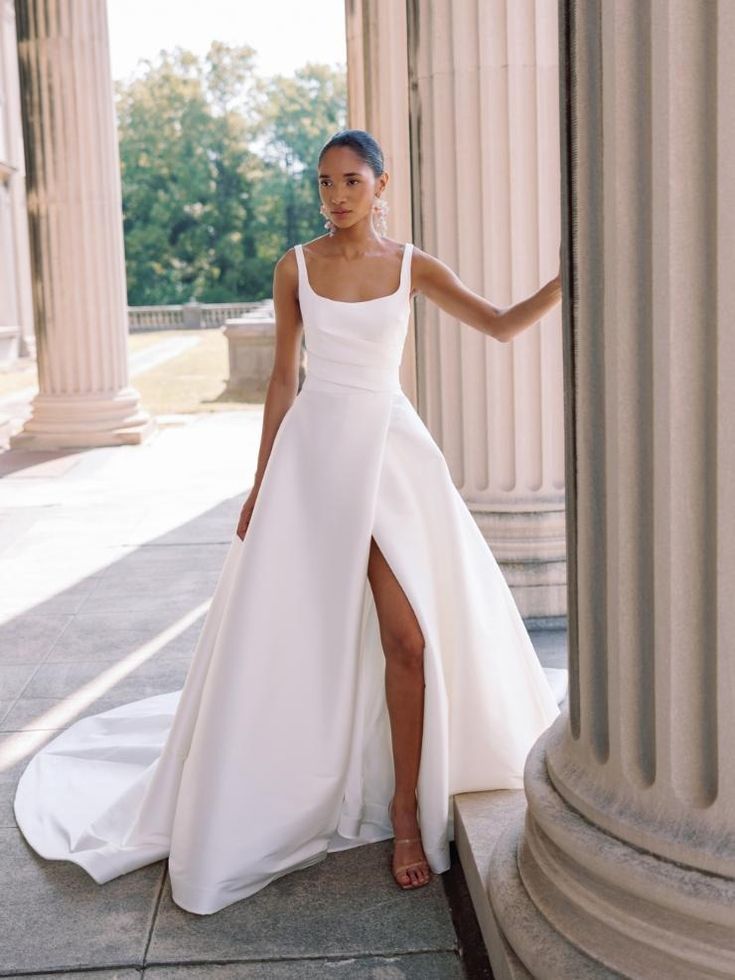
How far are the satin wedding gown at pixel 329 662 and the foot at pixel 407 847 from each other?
0.05 m

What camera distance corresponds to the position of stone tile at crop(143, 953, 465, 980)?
14.0 ft

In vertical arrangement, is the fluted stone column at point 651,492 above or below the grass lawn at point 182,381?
above

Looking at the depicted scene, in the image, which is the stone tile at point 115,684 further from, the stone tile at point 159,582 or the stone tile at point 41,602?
the stone tile at point 159,582

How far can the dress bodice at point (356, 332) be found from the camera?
5027mm

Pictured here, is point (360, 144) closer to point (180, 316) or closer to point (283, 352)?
point (283, 352)

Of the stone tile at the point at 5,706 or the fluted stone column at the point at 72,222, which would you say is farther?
the fluted stone column at the point at 72,222

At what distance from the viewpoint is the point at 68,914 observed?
4797 millimetres

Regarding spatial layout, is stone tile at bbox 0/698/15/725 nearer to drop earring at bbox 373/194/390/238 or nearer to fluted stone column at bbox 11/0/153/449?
drop earring at bbox 373/194/390/238

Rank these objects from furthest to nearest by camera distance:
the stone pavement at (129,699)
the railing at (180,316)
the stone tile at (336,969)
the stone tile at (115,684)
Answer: the railing at (180,316) < the stone tile at (115,684) < the stone pavement at (129,699) < the stone tile at (336,969)

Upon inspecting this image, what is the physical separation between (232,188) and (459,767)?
87.3 meters

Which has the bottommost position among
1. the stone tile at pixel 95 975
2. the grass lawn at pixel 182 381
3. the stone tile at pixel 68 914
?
the grass lawn at pixel 182 381

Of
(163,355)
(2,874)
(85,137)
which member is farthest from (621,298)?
(163,355)

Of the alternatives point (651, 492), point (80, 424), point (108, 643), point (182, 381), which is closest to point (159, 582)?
point (108, 643)

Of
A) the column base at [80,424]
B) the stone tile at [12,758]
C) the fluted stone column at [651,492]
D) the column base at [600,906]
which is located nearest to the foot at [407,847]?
the column base at [600,906]
